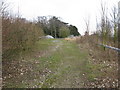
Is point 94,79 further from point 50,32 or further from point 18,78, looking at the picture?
point 50,32

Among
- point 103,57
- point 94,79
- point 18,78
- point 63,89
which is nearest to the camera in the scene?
point 63,89

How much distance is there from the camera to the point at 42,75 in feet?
16.0

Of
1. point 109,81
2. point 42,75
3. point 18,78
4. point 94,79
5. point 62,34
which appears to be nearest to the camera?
point 109,81

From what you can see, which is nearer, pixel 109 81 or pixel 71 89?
pixel 71 89

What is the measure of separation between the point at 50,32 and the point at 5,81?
40056mm

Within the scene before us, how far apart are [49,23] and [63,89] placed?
136 feet

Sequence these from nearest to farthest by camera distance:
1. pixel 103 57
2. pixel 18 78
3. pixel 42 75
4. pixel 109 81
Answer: pixel 109 81 < pixel 18 78 < pixel 42 75 < pixel 103 57

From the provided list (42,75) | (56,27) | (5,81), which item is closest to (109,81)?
(42,75)

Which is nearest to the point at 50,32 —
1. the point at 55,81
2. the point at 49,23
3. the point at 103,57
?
the point at 49,23

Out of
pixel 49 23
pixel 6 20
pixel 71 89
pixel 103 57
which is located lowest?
pixel 71 89

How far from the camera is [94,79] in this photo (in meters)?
4.25

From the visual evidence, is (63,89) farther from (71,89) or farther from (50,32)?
(50,32)

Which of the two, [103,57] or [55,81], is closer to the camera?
[55,81]

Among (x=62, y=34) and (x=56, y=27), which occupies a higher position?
(x=56, y=27)
